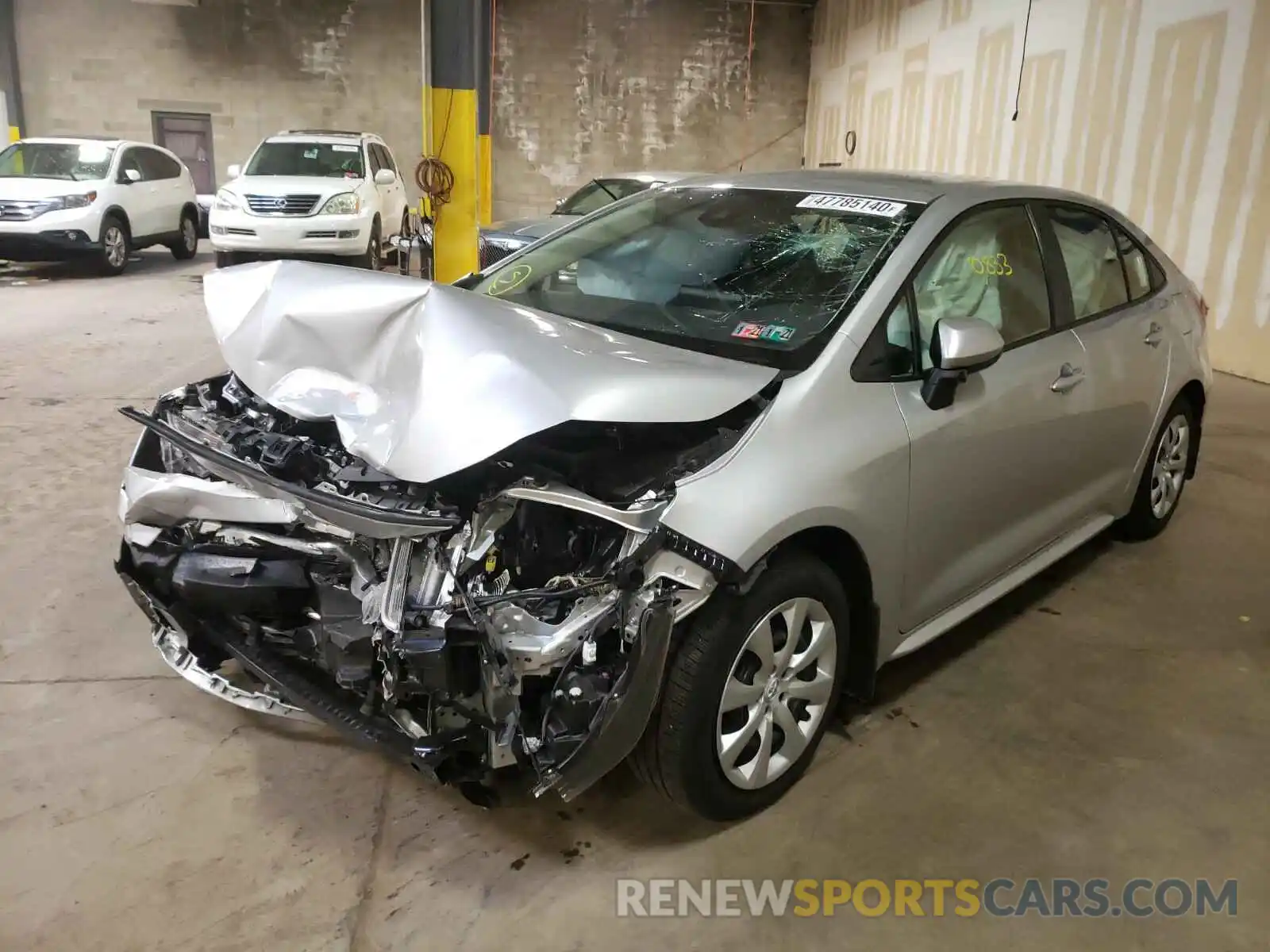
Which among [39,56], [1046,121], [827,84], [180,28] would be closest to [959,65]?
[1046,121]

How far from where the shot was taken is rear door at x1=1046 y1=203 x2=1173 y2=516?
3121 mm

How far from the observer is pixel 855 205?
2744 mm

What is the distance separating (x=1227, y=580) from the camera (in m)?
3.68

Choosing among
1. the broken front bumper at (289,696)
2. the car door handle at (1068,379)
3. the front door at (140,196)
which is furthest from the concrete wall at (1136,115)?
the front door at (140,196)

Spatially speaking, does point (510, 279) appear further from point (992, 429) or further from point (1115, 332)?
point (1115, 332)

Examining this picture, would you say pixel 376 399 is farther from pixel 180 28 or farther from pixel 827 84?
pixel 180 28

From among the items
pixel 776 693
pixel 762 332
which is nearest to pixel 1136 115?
pixel 762 332

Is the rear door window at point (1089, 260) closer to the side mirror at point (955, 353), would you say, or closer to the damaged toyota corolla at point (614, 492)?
the damaged toyota corolla at point (614, 492)

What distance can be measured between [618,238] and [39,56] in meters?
16.7

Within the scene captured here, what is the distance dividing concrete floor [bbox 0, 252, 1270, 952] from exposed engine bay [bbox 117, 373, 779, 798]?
11.0 inches

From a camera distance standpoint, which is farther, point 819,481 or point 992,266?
point 992,266

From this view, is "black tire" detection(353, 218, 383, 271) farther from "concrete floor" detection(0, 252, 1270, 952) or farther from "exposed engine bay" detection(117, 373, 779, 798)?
"exposed engine bay" detection(117, 373, 779, 798)

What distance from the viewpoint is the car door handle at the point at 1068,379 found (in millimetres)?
2854

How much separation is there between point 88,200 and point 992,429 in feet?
35.6
